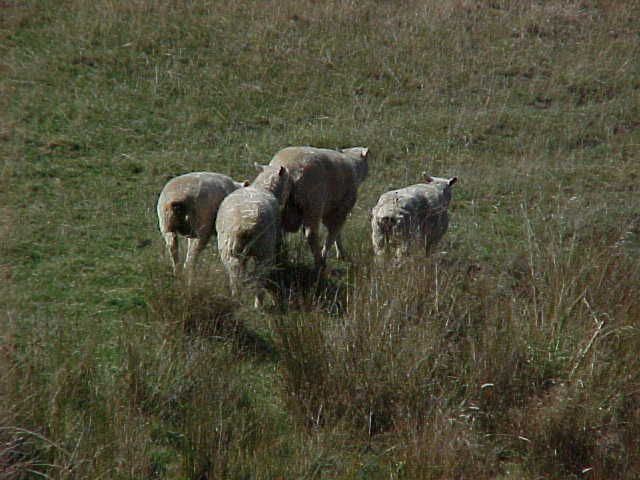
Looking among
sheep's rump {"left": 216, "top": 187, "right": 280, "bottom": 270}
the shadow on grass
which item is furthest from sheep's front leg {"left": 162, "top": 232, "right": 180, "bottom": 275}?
the shadow on grass

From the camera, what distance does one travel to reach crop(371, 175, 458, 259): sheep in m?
6.71

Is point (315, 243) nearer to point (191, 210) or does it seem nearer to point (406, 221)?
point (406, 221)

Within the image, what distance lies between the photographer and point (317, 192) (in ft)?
23.9

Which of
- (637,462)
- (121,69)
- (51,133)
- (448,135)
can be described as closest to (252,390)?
(637,462)

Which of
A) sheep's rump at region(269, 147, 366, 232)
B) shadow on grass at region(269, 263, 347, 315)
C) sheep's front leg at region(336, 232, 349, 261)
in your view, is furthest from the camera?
sheep's front leg at region(336, 232, 349, 261)

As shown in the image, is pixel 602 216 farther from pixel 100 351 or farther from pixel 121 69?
pixel 121 69

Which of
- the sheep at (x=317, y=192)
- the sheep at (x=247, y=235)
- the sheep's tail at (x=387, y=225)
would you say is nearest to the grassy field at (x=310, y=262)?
the sheep at (x=247, y=235)

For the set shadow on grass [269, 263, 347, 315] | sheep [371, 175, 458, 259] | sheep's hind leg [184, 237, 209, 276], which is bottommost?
shadow on grass [269, 263, 347, 315]

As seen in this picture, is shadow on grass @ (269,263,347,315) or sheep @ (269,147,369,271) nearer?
shadow on grass @ (269,263,347,315)

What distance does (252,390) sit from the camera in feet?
17.1

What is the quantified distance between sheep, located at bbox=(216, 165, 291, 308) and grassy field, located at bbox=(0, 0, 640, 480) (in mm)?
148

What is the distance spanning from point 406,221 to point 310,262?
1.18 m

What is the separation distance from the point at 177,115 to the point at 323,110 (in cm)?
230

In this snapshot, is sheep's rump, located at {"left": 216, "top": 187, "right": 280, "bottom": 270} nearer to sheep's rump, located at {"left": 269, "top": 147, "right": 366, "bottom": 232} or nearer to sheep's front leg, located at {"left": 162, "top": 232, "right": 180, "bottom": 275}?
sheep's front leg, located at {"left": 162, "top": 232, "right": 180, "bottom": 275}
